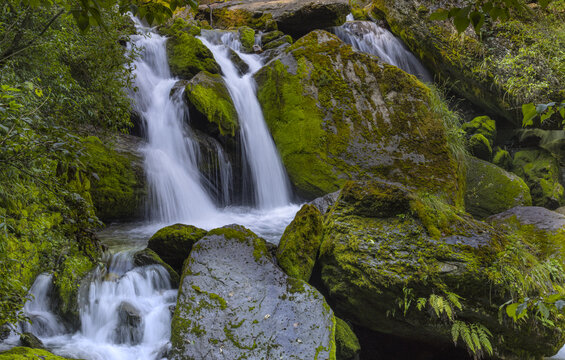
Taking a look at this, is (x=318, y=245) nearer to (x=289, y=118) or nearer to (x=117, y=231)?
(x=117, y=231)

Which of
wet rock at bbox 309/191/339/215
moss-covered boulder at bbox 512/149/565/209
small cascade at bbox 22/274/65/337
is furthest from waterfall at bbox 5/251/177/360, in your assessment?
moss-covered boulder at bbox 512/149/565/209

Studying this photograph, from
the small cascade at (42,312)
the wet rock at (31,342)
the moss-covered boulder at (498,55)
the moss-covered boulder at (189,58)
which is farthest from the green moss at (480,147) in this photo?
the wet rock at (31,342)

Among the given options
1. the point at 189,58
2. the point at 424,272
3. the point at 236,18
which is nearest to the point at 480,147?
the point at 424,272

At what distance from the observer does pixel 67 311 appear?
3.76 m

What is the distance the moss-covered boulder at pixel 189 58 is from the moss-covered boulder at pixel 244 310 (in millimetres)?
7448

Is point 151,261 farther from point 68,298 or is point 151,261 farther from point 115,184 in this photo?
point 115,184

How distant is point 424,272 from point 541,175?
8.76 metres

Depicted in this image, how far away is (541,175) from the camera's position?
9930mm

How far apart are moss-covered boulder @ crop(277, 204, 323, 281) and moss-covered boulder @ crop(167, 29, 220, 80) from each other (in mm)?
7315

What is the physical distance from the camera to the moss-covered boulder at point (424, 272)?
3525mm

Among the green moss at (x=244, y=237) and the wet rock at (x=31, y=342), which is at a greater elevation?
the green moss at (x=244, y=237)

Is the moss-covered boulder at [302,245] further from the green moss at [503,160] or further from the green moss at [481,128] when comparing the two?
the green moss at [503,160]

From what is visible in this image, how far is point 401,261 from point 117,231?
4.95 m

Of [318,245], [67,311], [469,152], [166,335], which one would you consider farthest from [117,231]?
[469,152]
